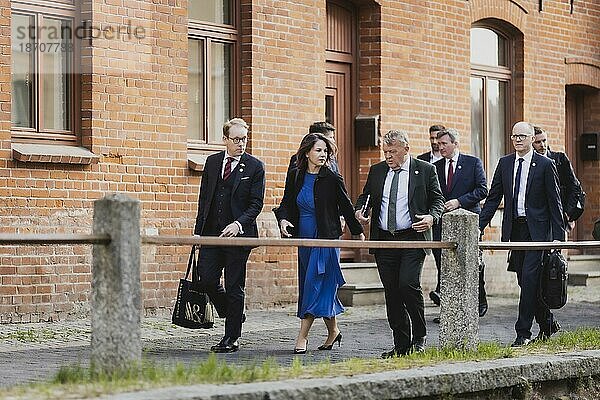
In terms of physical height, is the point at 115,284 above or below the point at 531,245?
below

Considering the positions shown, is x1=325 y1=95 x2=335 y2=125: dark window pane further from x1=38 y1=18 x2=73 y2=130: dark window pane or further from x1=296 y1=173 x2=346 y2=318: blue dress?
x1=296 y1=173 x2=346 y2=318: blue dress

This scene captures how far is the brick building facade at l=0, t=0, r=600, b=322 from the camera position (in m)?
13.4

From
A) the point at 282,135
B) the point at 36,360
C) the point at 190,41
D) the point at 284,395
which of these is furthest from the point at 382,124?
the point at 284,395

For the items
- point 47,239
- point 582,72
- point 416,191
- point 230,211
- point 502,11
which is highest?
point 502,11

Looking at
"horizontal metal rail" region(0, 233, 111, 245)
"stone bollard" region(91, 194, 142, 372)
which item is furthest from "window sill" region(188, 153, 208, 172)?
"horizontal metal rail" region(0, 233, 111, 245)

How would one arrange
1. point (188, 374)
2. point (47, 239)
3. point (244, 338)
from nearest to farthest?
point (47, 239)
point (188, 374)
point (244, 338)

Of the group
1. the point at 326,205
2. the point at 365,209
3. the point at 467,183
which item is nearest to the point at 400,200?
the point at 365,209

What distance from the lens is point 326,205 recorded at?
11531 mm

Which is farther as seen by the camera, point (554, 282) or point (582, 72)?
point (582, 72)

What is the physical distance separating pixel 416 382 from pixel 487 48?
11881 millimetres

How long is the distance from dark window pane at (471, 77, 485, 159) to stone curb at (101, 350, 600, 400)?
31.1ft

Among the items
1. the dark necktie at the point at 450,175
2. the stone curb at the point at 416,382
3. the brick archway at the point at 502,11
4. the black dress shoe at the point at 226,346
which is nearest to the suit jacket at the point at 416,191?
the black dress shoe at the point at 226,346

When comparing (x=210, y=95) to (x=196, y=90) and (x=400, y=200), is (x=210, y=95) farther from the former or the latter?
(x=400, y=200)

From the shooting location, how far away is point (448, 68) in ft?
60.2
